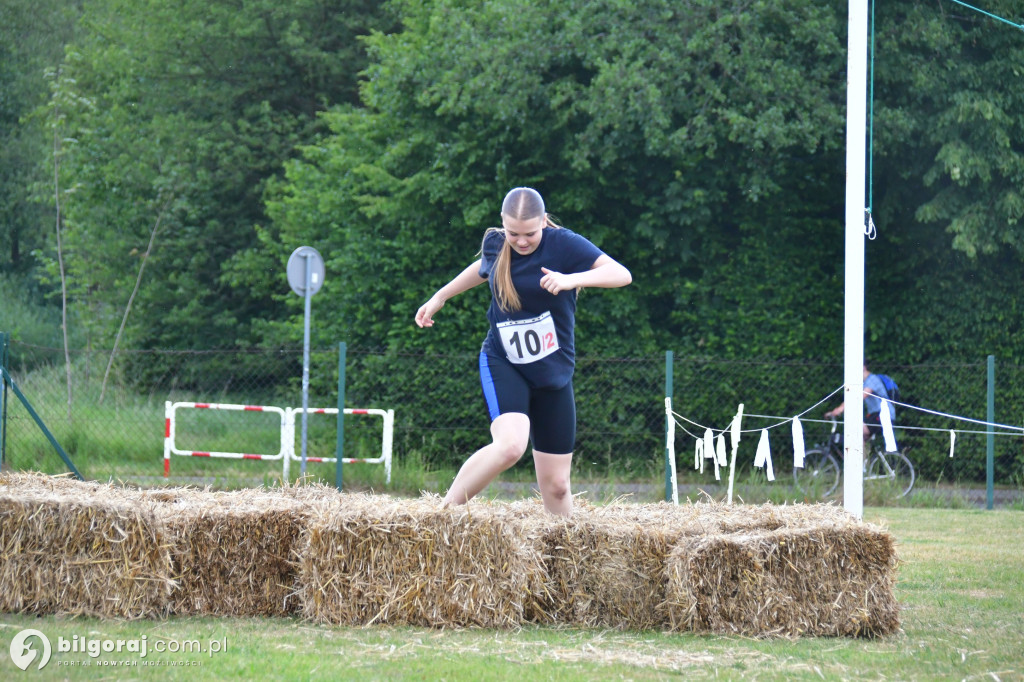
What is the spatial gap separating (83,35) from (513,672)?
3440 cm

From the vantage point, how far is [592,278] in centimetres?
467

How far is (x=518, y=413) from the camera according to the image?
15.9ft

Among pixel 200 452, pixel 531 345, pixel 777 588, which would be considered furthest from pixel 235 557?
pixel 200 452

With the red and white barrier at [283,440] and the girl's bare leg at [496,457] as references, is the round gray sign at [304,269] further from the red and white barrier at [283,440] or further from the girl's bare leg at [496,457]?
the girl's bare leg at [496,457]

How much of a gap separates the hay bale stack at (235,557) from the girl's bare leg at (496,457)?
711mm

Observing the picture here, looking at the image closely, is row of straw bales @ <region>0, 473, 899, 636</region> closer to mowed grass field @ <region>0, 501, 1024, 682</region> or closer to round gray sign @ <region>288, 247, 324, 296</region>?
mowed grass field @ <region>0, 501, 1024, 682</region>

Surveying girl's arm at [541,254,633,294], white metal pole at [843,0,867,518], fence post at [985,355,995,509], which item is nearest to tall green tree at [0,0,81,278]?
fence post at [985,355,995,509]

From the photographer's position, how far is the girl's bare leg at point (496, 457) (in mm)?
4715

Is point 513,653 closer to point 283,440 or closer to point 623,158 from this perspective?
point 283,440

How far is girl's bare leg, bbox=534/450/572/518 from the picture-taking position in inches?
197

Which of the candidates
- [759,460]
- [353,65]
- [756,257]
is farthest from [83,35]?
[759,460]

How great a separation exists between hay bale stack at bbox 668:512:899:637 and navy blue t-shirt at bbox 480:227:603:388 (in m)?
1.00

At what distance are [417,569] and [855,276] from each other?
2845mm

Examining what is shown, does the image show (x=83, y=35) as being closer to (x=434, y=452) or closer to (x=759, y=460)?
(x=434, y=452)
